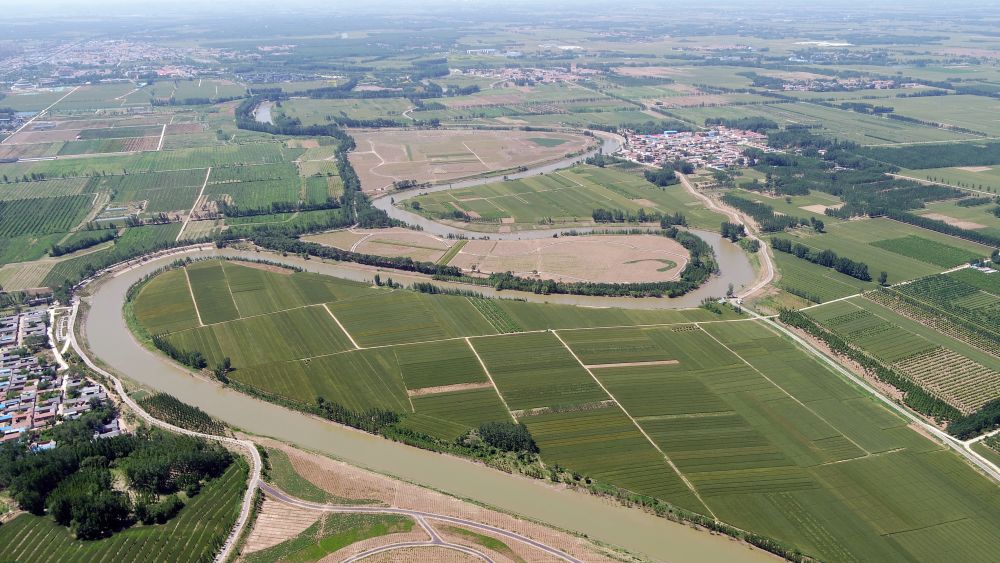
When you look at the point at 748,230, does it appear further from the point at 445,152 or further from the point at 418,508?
the point at 418,508

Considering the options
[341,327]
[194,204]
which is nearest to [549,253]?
[341,327]

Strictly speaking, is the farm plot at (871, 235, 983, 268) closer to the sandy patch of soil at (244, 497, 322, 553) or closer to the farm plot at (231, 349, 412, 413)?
the farm plot at (231, 349, 412, 413)

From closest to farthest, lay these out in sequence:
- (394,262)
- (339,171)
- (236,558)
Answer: (236,558)
(394,262)
(339,171)

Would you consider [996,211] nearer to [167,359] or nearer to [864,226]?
[864,226]

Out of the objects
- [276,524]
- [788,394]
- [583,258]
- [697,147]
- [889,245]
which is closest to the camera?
[276,524]

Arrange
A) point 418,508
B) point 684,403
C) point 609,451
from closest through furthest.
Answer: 1. point 418,508
2. point 609,451
3. point 684,403

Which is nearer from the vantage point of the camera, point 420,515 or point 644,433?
point 420,515

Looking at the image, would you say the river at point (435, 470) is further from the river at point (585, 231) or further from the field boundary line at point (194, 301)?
the river at point (585, 231)

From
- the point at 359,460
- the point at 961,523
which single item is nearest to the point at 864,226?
the point at 961,523
